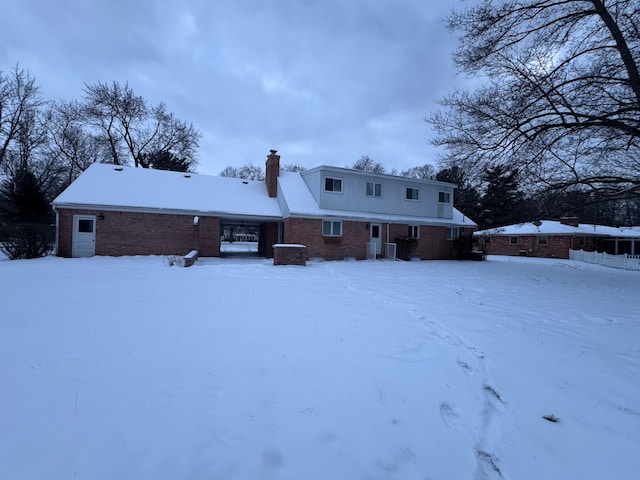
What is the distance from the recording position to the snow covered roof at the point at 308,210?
58.6 ft

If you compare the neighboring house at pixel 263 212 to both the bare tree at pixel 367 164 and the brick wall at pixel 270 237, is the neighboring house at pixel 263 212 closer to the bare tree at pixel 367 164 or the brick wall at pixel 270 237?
the brick wall at pixel 270 237

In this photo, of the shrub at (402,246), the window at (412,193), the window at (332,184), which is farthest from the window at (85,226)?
the window at (412,193)

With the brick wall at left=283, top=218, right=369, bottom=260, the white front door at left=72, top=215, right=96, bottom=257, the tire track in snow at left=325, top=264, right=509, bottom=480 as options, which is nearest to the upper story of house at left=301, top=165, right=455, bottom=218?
the brick wall at left=283, top=218, right=369, bottom=260

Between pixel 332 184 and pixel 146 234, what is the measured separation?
1099 centimetres

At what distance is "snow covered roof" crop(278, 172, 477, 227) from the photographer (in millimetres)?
17875

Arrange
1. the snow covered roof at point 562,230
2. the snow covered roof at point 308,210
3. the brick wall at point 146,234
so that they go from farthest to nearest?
the snow covered roof at point 562,230, the snow covered roof at point 308,210, the brick wall at point 146,234

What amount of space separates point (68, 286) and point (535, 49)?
Answer: 1694 centimetres

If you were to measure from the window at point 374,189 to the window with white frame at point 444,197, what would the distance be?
5.32 meters

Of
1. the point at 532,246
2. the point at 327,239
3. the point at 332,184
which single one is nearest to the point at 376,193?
the point at 332,184

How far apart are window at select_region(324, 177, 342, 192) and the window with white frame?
27.1 ft

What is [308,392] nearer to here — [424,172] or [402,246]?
[402,246]

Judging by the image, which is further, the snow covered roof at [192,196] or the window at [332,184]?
the window at [332,184]

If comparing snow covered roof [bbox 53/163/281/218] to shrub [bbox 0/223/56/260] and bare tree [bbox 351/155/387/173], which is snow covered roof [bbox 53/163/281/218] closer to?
shrub [bbox 0/223/56/260]

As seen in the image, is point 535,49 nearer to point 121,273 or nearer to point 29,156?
point 121,273
